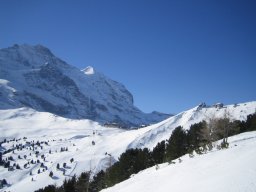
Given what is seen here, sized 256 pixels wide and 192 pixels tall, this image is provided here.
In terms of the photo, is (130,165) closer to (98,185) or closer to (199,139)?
(98,185)

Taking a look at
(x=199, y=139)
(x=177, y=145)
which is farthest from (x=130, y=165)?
(x=199, y=139)

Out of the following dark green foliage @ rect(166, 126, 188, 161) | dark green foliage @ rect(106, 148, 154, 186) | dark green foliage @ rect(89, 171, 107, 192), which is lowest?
dark green foliage @ rect(89, 171, 107, 192)

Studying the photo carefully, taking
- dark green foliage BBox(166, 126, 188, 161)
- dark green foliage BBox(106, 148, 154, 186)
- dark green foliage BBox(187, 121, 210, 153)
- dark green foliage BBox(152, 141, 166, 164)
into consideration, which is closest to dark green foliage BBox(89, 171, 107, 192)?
dark green foliage BBox(106, 148, 154, 186)

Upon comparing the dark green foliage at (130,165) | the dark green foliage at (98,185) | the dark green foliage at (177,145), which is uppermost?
the dark green foliage at (177,145)

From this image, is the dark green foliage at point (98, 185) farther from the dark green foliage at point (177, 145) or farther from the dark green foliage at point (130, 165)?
the dark green foliage at point (177, 145)

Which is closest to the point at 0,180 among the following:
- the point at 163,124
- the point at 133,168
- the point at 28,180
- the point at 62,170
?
the point at 28,180

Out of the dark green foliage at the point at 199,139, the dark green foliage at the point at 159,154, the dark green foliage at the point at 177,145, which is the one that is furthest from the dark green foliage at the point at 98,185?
the dark green foliage at the point at 199,139

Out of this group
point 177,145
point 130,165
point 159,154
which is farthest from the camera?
point 159,154

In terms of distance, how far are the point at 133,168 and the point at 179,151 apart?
843 centimetres

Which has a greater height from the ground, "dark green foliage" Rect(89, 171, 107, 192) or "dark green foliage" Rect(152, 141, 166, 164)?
"dark green foliage" Rect(152, 141, 166, 164)

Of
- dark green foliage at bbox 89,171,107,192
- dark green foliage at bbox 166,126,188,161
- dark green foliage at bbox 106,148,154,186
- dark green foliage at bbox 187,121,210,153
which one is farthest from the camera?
dark green foliage at bbox 89,171,107,192

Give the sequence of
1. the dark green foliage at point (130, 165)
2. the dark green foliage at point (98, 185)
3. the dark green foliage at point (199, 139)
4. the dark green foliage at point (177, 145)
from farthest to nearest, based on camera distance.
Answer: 1. the dark green foliage at point (98, 185)
2. the dark green foliage at point (130, 165)
3. the dark green foliage at point (177, 145)
4. the dark green foliage at point (199, 139)

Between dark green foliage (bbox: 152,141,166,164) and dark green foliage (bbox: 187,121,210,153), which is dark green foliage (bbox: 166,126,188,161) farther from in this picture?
dark green foliage (bbox: 152,141,166,164)

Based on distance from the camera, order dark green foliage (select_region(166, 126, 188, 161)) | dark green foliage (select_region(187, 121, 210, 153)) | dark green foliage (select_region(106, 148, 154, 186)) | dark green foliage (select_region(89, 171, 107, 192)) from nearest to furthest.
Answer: dark green foliage (select_region(187, 121, 210, 153))
dark green foliage (select_region(166, 126, 188, 161))
dark green foliage (select_region(106, 148, 154, 186))
dark green foliage (select_region(89, 171, 107, 192))
